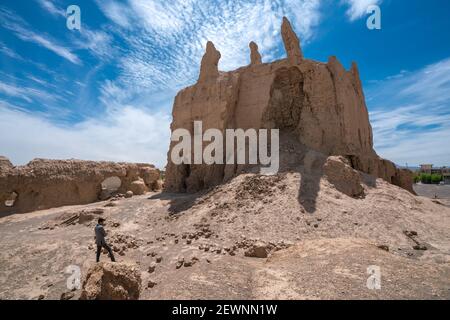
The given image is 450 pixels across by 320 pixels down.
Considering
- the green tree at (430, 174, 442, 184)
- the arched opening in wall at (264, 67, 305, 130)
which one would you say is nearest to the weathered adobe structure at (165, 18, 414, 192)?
the arched opening in wall at (264, 67, 305, 130)

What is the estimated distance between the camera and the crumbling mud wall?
16.1 meters

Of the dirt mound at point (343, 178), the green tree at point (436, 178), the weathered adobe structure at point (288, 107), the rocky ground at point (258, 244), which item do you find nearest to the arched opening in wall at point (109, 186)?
the weathered adobe structure at point (288, 107)

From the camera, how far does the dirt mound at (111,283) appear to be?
4844 mm

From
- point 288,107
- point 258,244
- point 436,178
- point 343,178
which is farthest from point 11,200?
point 436,178

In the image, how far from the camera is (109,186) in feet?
66.6

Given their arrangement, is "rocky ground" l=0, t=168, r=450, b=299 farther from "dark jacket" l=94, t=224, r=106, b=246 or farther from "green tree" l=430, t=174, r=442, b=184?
"green tree" l=430, t=174, r=442, b=184

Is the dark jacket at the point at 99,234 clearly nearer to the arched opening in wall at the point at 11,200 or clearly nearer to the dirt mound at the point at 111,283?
the dirt mound at the point at 111,283

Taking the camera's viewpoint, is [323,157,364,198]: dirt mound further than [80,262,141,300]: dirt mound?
Yes

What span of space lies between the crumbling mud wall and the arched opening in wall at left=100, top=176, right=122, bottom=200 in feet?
0.04

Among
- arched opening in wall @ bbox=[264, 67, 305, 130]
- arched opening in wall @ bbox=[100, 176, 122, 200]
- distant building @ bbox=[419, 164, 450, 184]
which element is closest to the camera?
arched opening in wall @ bbox=[264, 67, 305, 130]

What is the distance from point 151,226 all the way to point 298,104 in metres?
9.49

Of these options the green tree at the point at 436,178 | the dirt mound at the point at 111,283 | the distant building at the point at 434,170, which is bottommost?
the dirt mound at the point at 111,283

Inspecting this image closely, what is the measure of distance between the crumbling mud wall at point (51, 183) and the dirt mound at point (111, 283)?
45.1ft

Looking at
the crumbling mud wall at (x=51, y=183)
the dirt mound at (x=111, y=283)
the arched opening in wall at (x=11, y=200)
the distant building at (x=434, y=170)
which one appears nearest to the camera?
the dirt mound at (x=111, y=283)
